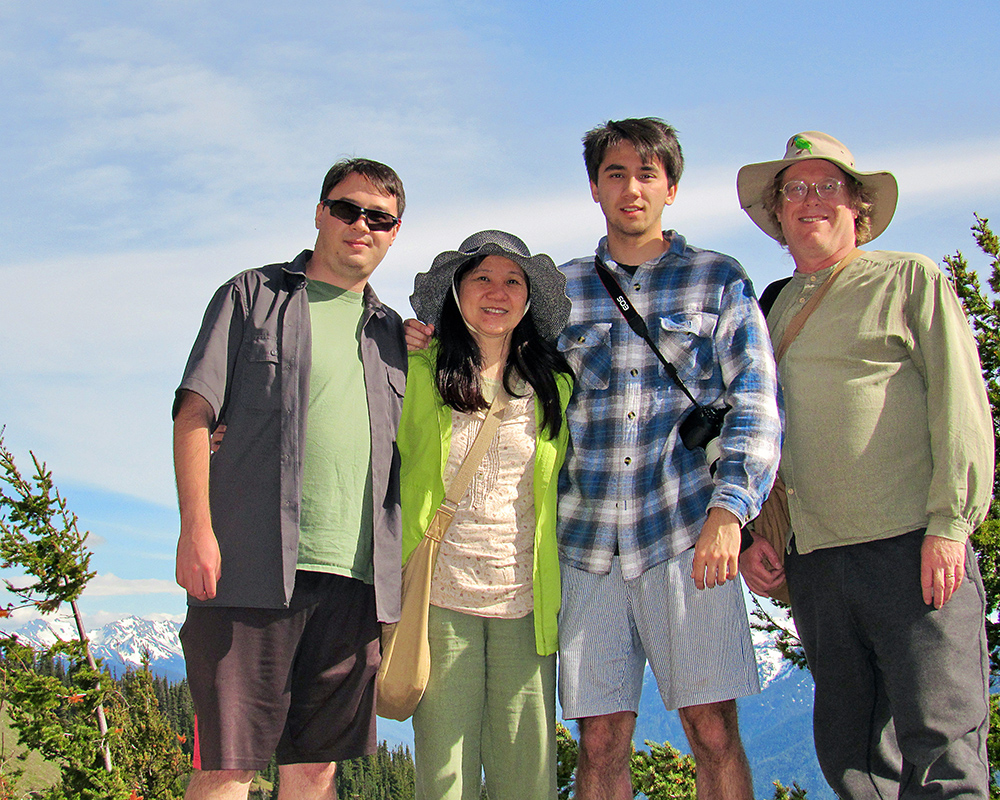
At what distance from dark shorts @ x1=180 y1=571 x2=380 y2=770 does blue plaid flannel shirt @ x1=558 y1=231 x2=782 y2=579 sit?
1.24 m

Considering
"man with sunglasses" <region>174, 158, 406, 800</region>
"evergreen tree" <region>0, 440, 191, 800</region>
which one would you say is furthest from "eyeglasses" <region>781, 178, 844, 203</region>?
"evergreen tree" <region>0, 440, 191, 800</region>

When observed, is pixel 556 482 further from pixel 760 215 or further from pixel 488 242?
pixel 760 215

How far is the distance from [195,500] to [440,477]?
1.24 meters

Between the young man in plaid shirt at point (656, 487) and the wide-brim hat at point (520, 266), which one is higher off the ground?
the wide-brim hat at point (520, 266)

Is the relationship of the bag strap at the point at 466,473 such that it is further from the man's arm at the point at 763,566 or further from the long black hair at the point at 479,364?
the man's arm at the point at 763,566

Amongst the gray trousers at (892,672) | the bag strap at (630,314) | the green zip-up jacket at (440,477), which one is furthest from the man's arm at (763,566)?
the green zip-up jacket at (440,477)

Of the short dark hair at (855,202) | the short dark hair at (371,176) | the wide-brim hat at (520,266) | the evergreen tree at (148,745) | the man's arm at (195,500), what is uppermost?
the short dark hair at (371,176)

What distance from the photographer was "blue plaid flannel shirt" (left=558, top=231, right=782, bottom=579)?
13.8ft

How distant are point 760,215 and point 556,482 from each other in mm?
2416

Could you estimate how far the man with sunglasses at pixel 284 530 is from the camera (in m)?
3.89

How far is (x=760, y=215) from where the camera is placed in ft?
17.9

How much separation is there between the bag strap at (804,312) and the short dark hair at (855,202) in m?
0.40

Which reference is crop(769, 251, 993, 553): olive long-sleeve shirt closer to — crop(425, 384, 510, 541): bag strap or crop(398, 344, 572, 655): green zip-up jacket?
crop(398, 344, 572, 655): green zip-up jacket

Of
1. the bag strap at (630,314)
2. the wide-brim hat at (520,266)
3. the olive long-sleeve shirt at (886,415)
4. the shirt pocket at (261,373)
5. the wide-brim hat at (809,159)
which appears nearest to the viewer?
the olive long-sleeve shirt at (886,415)
